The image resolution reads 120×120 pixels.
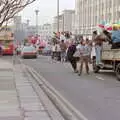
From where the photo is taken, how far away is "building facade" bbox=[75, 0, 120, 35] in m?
97.6

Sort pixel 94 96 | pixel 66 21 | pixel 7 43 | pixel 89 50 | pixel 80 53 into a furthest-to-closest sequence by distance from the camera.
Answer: pixel 66 21 → pixel 7 43 → pixel 89 50 → pixel 80 53 → pixel 94 96

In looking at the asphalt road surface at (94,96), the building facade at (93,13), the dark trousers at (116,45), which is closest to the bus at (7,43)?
the building facade at (93,13)

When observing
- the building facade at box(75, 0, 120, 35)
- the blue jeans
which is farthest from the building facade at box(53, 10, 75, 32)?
the blue jeans

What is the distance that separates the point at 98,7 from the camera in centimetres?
11162

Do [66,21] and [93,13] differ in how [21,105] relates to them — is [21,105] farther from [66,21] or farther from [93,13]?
[66,21]

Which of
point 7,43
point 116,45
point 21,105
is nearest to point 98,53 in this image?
point 116,45

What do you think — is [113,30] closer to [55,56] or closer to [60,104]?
[60,104]

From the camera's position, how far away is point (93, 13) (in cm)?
11562

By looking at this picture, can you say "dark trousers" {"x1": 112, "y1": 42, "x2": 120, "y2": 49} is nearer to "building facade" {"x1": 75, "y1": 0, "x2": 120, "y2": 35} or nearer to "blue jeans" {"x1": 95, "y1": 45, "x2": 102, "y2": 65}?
"blue jeans" {"x1": 95, "y1": 45, "x2": 102, "y2": 65}

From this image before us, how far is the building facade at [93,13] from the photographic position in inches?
3841

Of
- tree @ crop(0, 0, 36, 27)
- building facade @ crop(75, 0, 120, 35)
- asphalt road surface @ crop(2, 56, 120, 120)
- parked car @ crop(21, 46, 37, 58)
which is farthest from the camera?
building facade @ crop(75, 0, 120, 35)

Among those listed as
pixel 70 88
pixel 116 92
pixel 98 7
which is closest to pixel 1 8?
pixel 70 88

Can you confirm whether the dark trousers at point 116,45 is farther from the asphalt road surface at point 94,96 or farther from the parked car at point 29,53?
the parked car at point 29,53

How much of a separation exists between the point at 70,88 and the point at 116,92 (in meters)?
2.03
